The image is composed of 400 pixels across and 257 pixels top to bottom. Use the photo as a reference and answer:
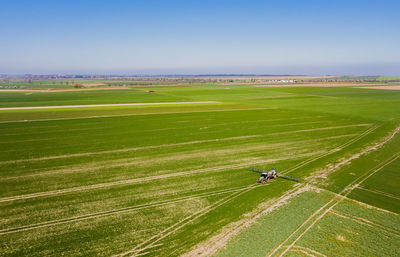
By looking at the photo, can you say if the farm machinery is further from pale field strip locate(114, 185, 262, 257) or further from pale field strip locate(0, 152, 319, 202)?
pale field strip locate(0, 152, 319, 202)

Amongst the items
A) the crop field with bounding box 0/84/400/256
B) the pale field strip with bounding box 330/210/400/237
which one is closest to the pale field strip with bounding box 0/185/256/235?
the crop field with bounding box 0/84/400/256

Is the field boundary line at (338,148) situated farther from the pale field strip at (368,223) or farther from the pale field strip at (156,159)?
the pale field strip at (368,223)

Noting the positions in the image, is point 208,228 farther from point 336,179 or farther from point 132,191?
point 336,179

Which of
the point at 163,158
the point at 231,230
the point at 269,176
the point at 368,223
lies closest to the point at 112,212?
the point at 231,230

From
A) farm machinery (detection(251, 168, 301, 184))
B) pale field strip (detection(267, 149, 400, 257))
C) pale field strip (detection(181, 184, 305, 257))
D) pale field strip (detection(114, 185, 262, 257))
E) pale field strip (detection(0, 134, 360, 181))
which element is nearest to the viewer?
pale field strip (detection(181, 184, 305, 257))

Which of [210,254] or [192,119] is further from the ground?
[192,119]

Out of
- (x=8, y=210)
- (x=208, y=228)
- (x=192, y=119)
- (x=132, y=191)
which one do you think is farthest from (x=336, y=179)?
(x=192, y=119)

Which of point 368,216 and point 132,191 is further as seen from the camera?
point 132,191

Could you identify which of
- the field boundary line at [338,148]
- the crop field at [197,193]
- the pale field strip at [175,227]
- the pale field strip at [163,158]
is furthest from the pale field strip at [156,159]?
the pale field strip at [175,227]

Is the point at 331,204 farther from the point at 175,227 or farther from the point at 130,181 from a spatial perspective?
the point at 130,181
